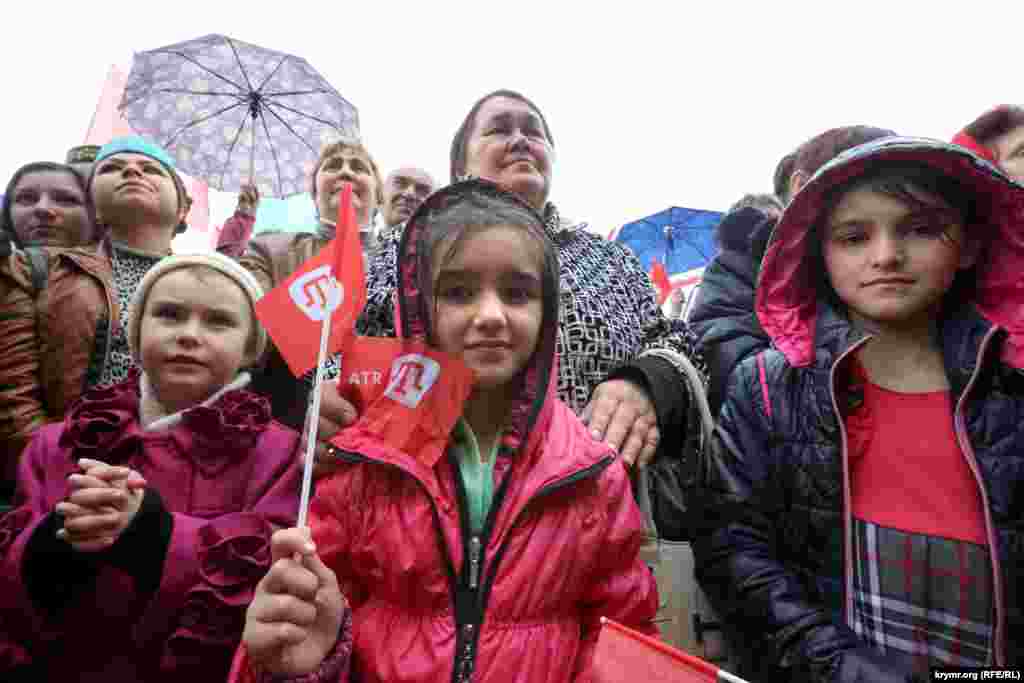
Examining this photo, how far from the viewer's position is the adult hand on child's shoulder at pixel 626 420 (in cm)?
155

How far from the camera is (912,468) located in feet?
4.55

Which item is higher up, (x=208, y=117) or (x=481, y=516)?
(x=208, y=117)

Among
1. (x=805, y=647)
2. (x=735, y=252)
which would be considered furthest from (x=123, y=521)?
(x=735, y=252)

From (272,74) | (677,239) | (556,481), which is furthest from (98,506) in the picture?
(677,239)

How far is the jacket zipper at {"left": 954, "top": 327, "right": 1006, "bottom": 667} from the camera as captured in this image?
1248 millimetres

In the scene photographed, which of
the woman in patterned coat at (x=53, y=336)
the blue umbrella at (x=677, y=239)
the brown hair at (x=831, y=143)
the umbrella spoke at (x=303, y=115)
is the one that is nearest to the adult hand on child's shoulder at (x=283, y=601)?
the woman in patterned coat at (x=53, y=336)

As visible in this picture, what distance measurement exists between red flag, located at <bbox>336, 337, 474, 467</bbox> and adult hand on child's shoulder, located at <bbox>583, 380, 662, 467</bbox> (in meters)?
0.41

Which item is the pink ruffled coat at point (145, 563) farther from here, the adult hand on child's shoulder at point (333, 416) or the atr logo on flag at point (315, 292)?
the atr logo on flag at point (315, 292)

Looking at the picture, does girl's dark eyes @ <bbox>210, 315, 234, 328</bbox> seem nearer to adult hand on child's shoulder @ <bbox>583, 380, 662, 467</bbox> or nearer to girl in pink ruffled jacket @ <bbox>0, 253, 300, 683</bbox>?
girl in pink ruffled jacket @ <bbox>0, 253, 300, 683</bbox>

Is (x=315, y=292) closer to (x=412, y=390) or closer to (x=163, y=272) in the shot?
(x=412, y=390)

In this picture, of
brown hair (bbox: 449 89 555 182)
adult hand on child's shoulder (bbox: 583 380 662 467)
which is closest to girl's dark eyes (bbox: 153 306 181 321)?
brown hair (bbox: 449 89 555 182)

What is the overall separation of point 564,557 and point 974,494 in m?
0.93

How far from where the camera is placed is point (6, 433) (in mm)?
2076

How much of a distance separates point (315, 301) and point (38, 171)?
2.62 meters
